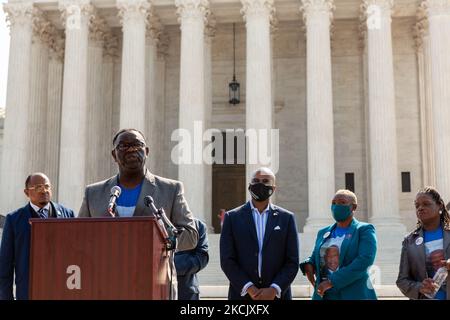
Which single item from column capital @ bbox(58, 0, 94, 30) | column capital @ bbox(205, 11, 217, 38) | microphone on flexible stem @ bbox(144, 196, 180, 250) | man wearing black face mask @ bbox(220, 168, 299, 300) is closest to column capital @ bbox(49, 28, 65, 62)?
column capital @ bbox(58, 0, 94, 30)

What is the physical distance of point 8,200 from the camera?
3997 cm

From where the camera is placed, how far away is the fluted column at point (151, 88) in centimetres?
4272

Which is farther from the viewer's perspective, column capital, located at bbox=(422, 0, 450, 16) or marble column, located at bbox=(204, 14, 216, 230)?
marble column, located at bbox=(204, 14, 216, 230)

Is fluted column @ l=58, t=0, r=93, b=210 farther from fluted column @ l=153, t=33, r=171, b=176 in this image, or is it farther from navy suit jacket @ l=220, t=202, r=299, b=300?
navy suit jacket @ l=220, t=202, r=299, b=300

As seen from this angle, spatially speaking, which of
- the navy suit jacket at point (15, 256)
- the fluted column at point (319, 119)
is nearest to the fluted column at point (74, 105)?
the fluted column at point (319, 119)

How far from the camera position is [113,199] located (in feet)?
23.2

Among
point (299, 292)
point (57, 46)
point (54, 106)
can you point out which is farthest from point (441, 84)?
point (57, 46)

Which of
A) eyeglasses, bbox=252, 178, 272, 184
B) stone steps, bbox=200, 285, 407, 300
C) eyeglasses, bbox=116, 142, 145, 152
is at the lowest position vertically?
stone steps, bbox=200, 285, 407, 300

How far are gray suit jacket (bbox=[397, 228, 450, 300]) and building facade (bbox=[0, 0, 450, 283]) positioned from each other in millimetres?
23019

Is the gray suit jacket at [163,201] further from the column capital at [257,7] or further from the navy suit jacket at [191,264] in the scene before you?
the column capital at [257,7]

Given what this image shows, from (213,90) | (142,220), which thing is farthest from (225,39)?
(142,220)

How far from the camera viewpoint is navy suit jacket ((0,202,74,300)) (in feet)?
31.9

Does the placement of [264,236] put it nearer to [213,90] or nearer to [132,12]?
[132,12]

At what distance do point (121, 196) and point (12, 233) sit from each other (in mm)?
3050
